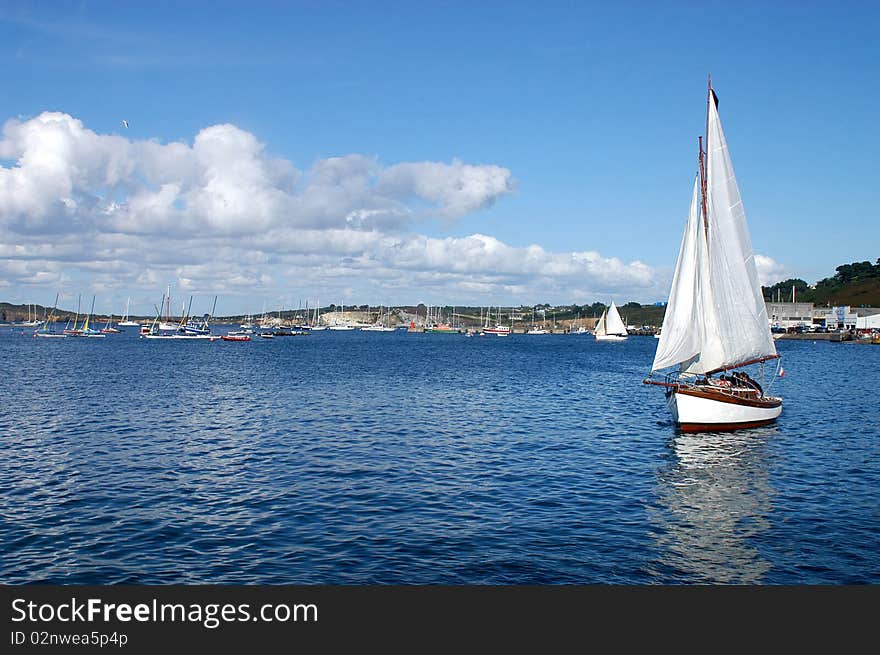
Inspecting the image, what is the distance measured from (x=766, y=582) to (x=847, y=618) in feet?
17.1

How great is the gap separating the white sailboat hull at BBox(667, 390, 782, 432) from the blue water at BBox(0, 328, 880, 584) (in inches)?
50.4

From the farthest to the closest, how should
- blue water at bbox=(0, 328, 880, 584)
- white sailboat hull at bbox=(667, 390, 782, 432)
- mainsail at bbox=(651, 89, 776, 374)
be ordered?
mainsail at bbox=(651, 89, 776, 374) < white sailboat hull at bbox=(667, 390, 782, 432) < blue water at bbox=(0, 328, 880, 584)

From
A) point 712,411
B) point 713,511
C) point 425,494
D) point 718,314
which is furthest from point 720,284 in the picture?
point 425,494

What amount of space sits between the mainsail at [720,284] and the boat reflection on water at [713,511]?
703 centimetres

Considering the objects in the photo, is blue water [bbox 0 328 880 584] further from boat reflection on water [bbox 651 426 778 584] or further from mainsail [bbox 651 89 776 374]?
Answer: mainsail [bbox 651 89 776 374]

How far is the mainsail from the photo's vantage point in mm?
45875

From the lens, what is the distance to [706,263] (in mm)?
46438

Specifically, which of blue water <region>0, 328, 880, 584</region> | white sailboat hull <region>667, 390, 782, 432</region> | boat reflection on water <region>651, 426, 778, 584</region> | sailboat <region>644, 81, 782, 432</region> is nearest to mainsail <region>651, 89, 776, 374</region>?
sailboat <region>644, 81, 782, 432</region>

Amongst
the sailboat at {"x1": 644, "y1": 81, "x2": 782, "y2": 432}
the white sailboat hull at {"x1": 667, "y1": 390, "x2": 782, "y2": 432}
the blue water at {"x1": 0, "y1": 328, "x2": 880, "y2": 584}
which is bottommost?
the blue water at {"x1": 0, "y1": 328, "x2": 880, "y2": 584}

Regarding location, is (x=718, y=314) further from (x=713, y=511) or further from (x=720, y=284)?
(x=713, y=511)

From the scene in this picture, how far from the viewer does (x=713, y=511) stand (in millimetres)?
26734

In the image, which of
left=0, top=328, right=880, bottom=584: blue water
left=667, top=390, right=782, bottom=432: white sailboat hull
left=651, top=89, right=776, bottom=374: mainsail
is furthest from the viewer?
left=651, top=89, right=776, bottom=374: mainsail

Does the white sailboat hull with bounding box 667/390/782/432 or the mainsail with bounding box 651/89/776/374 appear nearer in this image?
the white sailboat hull with bounding box 667/390/782/432

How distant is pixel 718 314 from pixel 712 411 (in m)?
6.47
